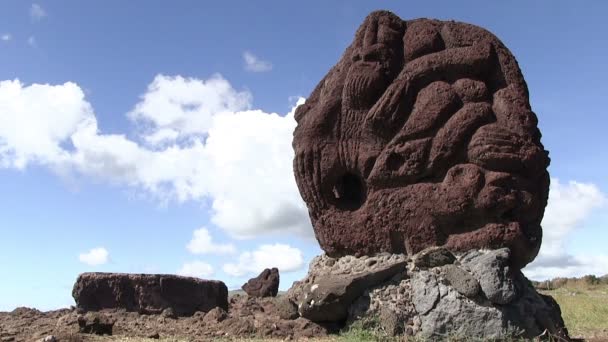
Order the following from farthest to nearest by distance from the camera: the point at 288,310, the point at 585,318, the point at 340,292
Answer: the point at 585,318 < the point at 288,310 < the point at 340,292

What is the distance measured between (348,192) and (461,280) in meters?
2.09

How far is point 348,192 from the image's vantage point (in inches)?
327

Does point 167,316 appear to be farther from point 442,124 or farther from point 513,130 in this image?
point 513,130

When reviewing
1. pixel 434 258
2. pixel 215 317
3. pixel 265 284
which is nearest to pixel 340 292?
pixel 434 258

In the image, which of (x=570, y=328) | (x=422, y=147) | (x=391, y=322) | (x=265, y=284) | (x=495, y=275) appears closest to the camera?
(x=495, y=275)

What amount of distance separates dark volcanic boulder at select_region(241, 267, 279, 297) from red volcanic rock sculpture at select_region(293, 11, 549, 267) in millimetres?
4861

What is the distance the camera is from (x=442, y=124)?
7.54 m

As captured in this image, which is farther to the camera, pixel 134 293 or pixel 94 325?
pixel 134 293

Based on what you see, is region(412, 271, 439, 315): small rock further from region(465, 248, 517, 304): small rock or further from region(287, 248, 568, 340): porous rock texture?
region(465, 248, 517, 304): small rock

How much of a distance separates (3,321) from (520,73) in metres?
8.40

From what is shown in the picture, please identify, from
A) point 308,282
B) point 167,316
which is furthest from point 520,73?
point 167,316

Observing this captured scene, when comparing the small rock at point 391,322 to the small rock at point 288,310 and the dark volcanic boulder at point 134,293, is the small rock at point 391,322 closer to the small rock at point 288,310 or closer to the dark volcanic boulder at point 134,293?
the small rock at point 288,310

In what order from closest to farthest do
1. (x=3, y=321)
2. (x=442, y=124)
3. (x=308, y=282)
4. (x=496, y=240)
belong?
(x=496, y=240) → (x=442, y=124) → (x=308, y=282) → (x=3, y=321)

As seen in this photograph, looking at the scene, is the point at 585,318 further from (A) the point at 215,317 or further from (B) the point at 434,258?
(A) the point at 215,317
